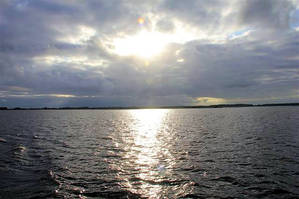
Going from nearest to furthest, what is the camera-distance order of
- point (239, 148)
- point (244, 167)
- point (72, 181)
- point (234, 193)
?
point (234, 193), point (72, 181), point (244, 167), point (239, 148)

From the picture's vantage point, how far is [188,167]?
21203 mm

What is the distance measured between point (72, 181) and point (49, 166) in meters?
5.93

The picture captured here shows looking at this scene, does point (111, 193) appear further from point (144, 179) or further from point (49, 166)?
point (49, 166)

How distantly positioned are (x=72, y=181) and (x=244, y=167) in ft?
53.0

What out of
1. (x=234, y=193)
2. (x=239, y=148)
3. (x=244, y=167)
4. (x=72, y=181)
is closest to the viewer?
(x=234, y=193)

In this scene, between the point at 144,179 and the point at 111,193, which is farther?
the point at 144,179

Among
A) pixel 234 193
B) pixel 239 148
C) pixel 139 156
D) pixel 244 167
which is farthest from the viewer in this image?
pixel 239 148

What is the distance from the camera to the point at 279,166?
68.7 ft

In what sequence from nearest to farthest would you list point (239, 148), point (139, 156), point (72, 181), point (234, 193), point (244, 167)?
point (234, 193)
point (72, 181)
point (244, 167)
point (139, 156)
point (239, 148)

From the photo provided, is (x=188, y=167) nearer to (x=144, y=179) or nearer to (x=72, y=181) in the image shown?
(x=144, y=179)

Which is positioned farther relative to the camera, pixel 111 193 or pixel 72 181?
pixel 72 181

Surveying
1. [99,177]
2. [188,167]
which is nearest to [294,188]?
[188,167]

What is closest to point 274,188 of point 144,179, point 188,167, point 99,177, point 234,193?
point 234,193

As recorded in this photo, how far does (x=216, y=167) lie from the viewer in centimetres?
2094
